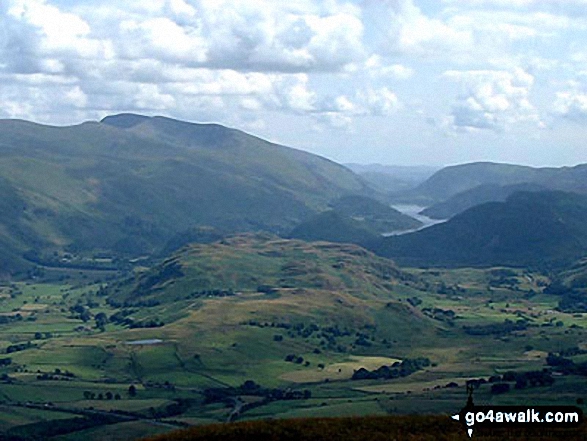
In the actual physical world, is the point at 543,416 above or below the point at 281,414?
above

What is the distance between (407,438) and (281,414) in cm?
10631

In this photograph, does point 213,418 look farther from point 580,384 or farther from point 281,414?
point 580,384

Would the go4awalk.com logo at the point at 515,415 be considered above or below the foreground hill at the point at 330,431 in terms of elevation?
above

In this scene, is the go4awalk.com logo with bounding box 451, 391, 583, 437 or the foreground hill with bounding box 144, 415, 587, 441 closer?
the go4awalk.com logo with bounding box 451, 391, 583, 437

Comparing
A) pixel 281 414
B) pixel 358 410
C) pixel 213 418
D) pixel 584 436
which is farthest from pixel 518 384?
pixel 584 436

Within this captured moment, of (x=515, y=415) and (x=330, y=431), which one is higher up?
(x=515, y=415)

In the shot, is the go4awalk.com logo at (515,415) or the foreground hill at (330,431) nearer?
the go4awalk.com logo at (515,415)

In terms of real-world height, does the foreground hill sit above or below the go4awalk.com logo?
below

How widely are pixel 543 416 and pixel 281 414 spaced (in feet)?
398

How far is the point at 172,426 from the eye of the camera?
179 metres

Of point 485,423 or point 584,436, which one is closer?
point 485,423

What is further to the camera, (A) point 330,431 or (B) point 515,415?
(A) point 330,431

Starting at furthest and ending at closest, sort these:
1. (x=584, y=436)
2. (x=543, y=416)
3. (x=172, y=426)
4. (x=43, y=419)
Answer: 1. (x=43, y=419)
2. (x=172, y=426)
3. (x=584, y=436)
4. (x=543, y=416)

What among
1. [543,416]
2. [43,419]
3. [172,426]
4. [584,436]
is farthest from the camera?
[43,419]
